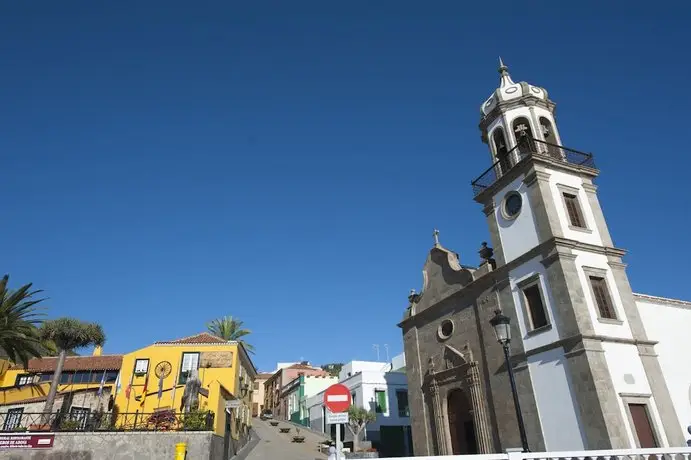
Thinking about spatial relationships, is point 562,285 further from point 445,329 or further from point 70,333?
point 70,333

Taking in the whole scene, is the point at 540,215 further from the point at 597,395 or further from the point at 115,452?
the point at 115,452

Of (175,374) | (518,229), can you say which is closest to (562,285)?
(518,229)

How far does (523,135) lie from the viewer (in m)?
23.0

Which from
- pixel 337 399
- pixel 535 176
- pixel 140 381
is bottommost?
pixel 337 399

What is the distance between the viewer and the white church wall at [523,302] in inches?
717

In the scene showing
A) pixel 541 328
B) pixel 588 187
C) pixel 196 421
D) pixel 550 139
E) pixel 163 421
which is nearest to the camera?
pixel 541 328

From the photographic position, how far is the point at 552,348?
17844 millimetres

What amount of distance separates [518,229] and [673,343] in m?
8.15

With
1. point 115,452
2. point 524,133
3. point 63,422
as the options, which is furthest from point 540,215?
point 63,422

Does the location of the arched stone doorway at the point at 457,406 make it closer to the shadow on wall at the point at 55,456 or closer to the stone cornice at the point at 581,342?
the stone cornice at the point at 581,342

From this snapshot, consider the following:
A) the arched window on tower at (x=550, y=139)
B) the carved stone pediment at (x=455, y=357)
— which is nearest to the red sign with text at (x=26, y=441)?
the carved stone pediment at (x=455, y=357)

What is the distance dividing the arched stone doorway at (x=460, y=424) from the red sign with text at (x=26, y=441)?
1774cm

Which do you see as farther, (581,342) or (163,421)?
(163,421)

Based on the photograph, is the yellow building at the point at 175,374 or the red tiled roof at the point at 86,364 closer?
the yellow building at the point at 175,374
